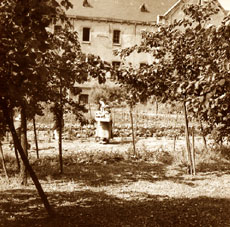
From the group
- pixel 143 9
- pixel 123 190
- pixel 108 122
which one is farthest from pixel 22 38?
pixel 143 9

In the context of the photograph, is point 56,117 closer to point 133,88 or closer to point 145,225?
point 133,88

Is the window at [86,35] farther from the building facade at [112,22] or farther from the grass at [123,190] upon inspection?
the grass at [123,190]

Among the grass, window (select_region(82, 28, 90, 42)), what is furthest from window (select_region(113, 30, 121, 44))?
the grass

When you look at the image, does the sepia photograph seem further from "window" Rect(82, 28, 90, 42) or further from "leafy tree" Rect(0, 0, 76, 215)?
"window" Rect(82, 28, 90, 42)

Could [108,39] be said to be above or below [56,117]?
above

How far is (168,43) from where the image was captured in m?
7.83

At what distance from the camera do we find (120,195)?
6.45m

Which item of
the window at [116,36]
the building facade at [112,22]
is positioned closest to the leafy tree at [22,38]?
the building facade at [112,22]

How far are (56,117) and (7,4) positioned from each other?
4855 millimetres

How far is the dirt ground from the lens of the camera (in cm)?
495

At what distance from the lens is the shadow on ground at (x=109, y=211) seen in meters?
4.82

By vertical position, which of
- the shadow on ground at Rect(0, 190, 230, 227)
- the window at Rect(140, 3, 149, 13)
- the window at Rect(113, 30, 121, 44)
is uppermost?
the window at Rect(140, 3, 149, 13)

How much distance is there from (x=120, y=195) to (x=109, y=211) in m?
1.12

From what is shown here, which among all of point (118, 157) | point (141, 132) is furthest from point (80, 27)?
point (118, 157)
